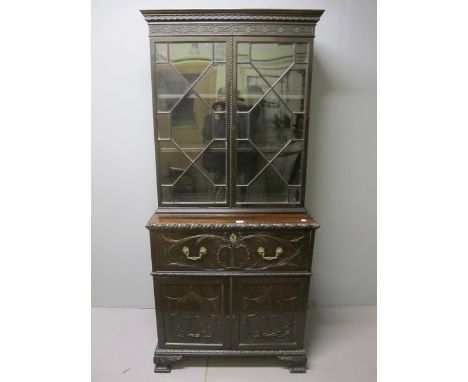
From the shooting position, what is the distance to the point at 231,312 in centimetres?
182

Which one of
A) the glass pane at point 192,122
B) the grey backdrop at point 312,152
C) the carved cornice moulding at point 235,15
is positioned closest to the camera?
the carved cornice moulding at point 235,15

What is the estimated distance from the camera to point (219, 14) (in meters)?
1.67

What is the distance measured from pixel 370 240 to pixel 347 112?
922 millimetres

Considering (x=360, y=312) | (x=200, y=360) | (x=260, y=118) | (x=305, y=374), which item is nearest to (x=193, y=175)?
(x=260, y=118)

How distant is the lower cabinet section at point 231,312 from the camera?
1793mm

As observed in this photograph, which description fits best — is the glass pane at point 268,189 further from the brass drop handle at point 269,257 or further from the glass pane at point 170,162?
the glass pane at point 170,162

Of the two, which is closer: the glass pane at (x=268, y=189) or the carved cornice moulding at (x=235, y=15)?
the carved cornice moulding at (x=235, y=15)

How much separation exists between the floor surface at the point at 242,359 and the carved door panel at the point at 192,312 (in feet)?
0.51

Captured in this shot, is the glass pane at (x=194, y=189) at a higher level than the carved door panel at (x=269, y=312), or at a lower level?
higher

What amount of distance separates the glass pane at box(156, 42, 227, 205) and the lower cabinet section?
48 cm

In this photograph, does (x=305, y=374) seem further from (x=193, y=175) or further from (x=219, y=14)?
(x=219, y=14)

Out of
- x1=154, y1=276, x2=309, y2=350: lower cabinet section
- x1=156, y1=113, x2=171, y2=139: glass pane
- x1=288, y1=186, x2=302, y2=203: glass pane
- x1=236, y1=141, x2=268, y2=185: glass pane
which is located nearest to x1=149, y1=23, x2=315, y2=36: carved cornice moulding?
x1=156, y1=113, x2=171, y2=139: glass pane

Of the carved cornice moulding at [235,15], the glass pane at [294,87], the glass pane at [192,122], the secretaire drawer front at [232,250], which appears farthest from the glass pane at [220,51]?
the secretaire drawer front at [232,250]

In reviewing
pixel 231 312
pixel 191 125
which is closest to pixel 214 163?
pixel 191 125
